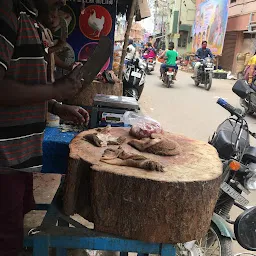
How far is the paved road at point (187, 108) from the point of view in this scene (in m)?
6.65

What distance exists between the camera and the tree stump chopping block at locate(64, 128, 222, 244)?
58.3 inches

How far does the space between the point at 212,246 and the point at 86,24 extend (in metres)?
3.41

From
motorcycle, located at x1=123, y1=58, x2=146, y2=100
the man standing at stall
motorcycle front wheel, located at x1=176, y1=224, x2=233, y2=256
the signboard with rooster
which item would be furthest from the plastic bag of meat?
motorcycle, located at x1=123, y1=58, x2=146, y2=100

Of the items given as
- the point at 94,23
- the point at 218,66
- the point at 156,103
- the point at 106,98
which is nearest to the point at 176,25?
the point at 218,66

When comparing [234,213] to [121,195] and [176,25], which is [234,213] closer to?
[121,195]

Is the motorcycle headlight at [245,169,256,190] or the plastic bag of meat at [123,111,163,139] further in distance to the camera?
the motorcycle headlight at [245,169,256,190]

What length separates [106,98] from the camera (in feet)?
9.49

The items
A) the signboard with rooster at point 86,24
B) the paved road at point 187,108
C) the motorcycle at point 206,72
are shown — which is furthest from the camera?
the motorcycle at point 206,72

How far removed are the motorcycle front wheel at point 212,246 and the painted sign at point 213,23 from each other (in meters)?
17.7

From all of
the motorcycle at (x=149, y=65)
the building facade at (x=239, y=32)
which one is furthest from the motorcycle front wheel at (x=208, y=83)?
the building facade at (x=239, y=32)

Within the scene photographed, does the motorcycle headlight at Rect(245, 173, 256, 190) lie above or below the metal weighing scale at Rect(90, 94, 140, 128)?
below

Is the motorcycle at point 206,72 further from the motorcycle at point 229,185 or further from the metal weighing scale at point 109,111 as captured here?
the metal weighing scale at point 109,111

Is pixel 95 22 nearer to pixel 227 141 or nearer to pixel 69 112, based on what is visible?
pixel 227 141

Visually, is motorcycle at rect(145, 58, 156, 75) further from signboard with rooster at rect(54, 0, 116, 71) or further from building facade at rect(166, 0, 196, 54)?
building facade at rect(166, 0, 196, 54)
